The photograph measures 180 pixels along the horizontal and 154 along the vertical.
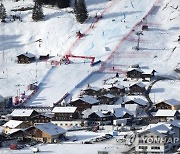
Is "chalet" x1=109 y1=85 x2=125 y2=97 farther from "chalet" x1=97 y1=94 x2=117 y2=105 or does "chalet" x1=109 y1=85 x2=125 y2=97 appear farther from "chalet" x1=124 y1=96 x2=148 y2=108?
"chalet" x1=124 y1=96 x2=148 y2=108

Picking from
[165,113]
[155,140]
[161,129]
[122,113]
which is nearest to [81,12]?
[122,113]

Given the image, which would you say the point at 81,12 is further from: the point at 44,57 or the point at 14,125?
the point at 14,125

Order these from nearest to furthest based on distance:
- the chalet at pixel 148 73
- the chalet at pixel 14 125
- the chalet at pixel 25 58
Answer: the chalet at pixel 14 125
the chalet at pixel 148 73
the chalet at pixel 25 58

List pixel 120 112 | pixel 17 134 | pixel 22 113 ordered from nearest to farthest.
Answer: pixel 17 134, pixel 120 112, pixel 22 113

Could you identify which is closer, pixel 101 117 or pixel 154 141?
pixel 154 141

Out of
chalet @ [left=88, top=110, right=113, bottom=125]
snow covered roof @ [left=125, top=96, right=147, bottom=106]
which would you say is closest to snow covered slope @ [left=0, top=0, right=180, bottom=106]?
snow covered roof @ [left=125, top=96, right=147, bottom=106]

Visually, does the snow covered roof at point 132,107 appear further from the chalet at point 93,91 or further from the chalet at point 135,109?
the chalet at point 93,91

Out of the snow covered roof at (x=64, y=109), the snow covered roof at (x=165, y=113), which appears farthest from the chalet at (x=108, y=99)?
the snow covered roof at (x=165, y=113)
